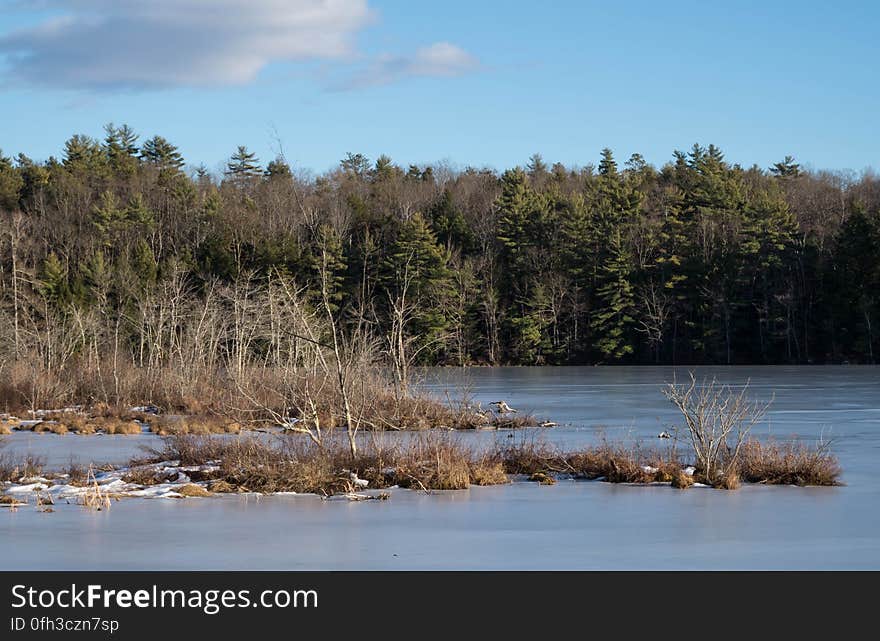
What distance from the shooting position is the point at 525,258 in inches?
3285

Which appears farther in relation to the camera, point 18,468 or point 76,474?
point 18,468

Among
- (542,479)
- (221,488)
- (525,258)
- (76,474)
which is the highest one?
(525,258)

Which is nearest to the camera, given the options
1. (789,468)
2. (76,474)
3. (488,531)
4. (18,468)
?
(488,531)

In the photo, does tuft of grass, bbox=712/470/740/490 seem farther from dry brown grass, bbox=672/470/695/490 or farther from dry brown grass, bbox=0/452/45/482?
dry brown grass, bbox=0/452/45/482

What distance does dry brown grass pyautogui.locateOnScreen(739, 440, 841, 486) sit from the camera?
61.4 feet

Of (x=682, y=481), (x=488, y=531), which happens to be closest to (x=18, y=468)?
(x=488, y=531)

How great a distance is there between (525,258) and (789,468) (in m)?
65.0

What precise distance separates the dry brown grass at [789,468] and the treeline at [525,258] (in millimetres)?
51416

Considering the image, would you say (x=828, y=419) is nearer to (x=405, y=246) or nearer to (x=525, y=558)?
(x=525, y=558)

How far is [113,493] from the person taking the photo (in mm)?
17844

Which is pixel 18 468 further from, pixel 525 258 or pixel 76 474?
pixel 525 258

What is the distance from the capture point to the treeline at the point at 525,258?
7462cm

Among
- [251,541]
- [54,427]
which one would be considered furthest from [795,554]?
[54,427]
